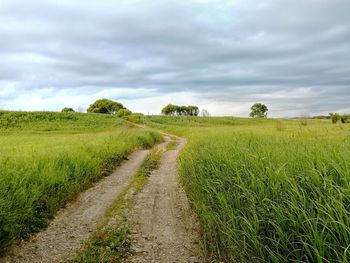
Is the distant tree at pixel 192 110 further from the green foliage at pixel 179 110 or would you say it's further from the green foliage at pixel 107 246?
the green foliage at pixel 107 246

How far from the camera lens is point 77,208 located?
25.1 ft

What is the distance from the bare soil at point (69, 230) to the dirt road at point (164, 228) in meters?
0.88

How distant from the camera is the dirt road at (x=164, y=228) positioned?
17.4 feet

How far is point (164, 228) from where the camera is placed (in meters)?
6.44

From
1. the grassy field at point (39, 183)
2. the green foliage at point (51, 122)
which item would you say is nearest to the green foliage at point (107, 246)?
the grassy field at point (39, 183)

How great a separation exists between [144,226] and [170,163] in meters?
9.20

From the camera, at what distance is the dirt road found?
5289 mm

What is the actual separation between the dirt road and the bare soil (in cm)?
88

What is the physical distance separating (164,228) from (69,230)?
1.85m

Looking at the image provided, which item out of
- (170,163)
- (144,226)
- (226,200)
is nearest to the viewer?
(226,200)

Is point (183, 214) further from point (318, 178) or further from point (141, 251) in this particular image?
point (318, 178)

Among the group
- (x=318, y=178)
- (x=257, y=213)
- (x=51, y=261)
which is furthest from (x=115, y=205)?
(x=318, y=178)

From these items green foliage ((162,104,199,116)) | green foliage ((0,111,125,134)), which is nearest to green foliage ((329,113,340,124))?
green foliage ((0,111,125,134))

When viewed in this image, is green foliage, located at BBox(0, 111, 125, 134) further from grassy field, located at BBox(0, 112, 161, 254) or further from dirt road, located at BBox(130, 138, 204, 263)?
dirt road, located at BBox(130, 138, 204, 263)
